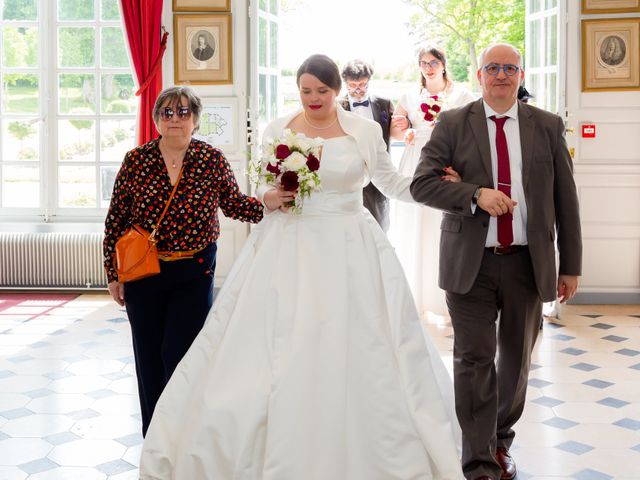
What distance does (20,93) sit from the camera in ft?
28.7

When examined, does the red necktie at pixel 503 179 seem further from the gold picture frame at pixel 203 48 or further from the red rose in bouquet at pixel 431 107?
the gold picture frame at pixel 203 48

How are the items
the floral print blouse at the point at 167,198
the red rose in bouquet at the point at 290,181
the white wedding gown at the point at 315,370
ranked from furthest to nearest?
the floral print blouse at the point at 167,198 → the red rose in bouquet at the point at 290,181 → the white wedding gown at the point at 315,370

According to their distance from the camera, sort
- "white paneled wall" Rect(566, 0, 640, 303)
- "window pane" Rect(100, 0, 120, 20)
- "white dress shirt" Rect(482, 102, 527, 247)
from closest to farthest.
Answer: "white dress shirt" Rect(482, 102, 527, 247) → "white paneled wall" Rect(566, 0, 640, 303) → "window pane" Rect(100, 0, 120, 20)

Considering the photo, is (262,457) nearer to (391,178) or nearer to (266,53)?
(391,178)

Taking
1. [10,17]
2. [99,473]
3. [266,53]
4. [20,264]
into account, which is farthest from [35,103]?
[99,473]

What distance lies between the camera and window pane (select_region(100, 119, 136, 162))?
8688mm

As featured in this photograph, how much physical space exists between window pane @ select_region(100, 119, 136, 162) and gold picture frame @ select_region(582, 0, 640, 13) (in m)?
4.30

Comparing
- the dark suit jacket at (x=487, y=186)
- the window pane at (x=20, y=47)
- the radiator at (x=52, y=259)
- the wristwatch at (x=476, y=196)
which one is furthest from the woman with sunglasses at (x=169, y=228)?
the window pane at (x=20, y=47)

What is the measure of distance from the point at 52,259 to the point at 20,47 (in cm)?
207

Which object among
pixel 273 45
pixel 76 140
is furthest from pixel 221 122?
pixel 76 140

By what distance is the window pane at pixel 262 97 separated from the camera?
26.5 feet

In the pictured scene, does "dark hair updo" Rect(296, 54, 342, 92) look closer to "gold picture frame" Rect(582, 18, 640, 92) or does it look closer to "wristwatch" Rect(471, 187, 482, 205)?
"wristwatch" Rect(471, 187, 482, 205)

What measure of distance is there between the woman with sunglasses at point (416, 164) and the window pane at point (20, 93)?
367cm

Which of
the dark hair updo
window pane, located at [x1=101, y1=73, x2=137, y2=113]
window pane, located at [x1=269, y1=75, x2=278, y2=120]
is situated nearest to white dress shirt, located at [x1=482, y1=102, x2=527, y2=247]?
the dark hair updo
